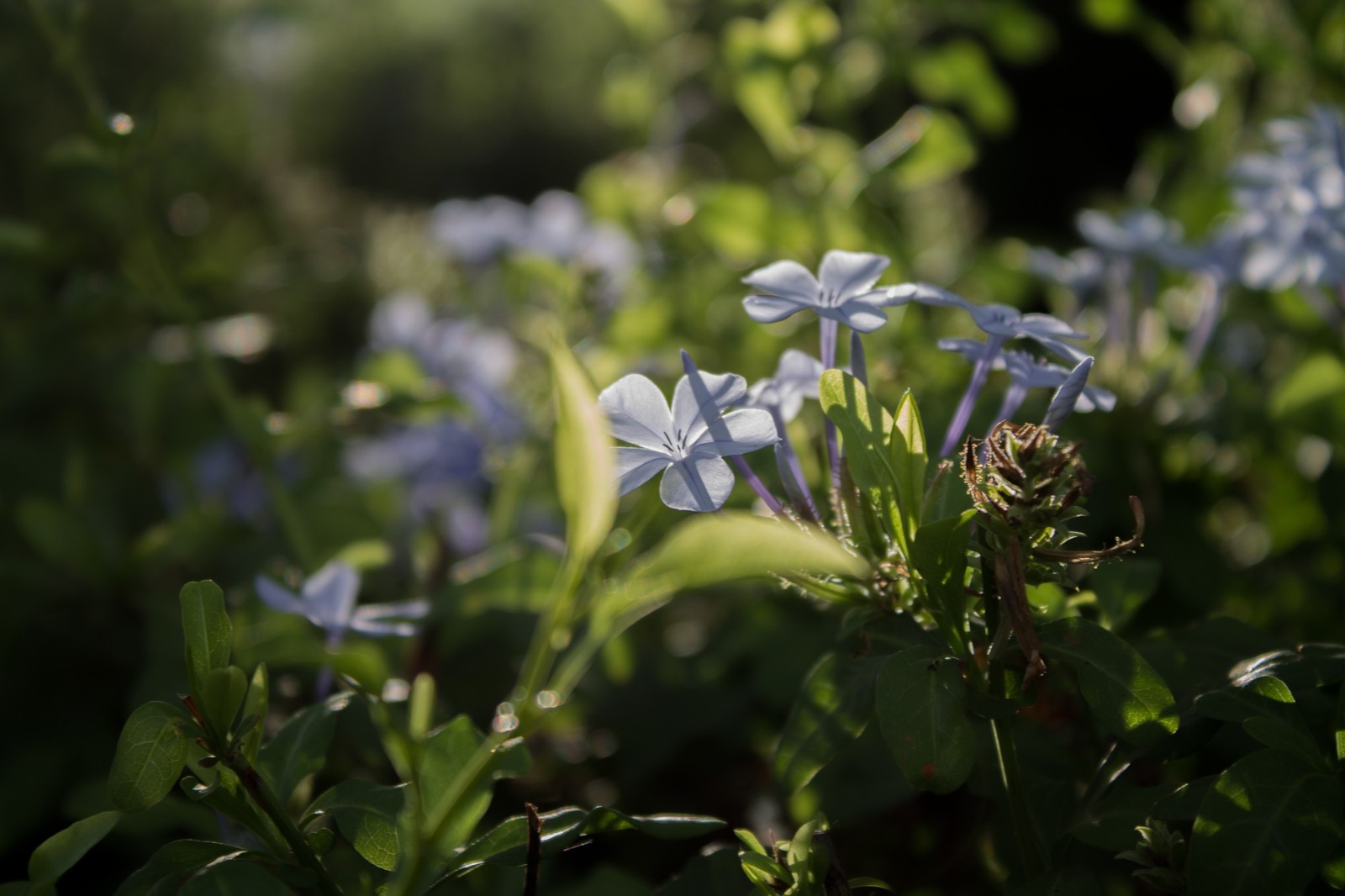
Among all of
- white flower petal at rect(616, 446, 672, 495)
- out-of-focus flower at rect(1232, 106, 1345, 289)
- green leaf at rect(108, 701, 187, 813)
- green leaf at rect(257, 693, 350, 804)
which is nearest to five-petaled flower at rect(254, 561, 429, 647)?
green leaf at rect(257, 693, 350, 804)

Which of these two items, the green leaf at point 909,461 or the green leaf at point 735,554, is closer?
the green leaf at point 735,554

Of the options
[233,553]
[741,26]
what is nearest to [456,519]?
[233,553]

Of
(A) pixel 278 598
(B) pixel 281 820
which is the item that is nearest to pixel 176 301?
(A) pixel 278 598

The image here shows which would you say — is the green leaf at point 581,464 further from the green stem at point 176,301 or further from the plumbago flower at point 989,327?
the green stem at point 176,301

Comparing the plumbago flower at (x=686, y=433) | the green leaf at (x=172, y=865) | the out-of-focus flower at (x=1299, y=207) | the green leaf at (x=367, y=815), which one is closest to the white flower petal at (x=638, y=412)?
the plumbago flower at (x=686, y=433)

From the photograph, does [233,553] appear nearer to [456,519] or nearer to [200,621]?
[456,519]
